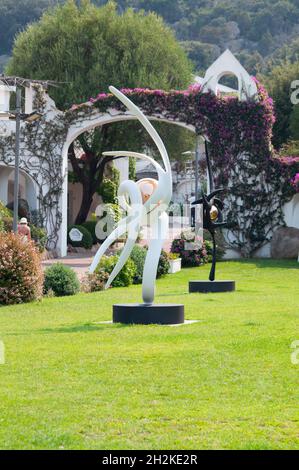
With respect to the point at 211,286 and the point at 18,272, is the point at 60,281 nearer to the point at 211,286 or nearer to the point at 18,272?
the point at 18,272

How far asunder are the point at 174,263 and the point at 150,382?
18.0 m

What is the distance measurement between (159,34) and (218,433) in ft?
108

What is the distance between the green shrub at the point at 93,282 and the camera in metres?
21.5

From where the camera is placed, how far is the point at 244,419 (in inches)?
302

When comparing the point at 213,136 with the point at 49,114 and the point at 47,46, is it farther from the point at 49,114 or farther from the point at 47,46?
the point at 47,46

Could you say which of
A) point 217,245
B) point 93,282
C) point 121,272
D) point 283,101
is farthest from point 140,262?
point 283,101

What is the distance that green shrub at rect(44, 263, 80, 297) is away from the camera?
2006 centimetres

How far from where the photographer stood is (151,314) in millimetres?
13844

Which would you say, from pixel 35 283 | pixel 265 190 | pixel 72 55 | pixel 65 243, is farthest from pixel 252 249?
pixel 35 283

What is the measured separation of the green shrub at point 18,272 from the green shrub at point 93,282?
298 cm

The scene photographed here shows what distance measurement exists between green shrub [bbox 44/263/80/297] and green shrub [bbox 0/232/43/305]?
145cm

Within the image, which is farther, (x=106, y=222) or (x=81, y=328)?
(x=106, y=222)

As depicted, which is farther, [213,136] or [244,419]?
[213,136]

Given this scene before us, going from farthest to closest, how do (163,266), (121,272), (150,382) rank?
1. (163,266)
2. (121,272)
3. (150,382)
